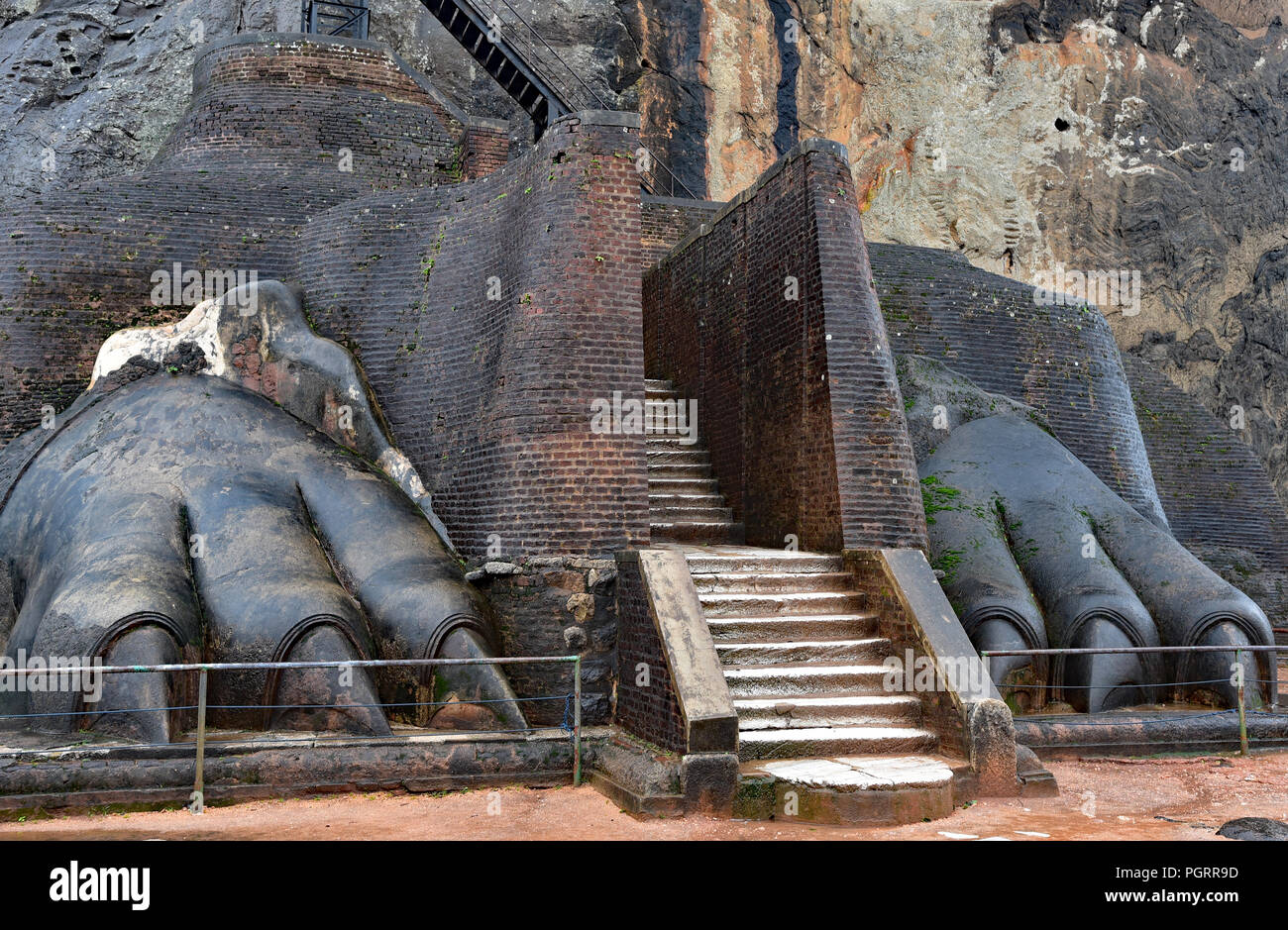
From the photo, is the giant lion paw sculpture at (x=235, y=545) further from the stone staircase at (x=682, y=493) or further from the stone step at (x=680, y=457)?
the stone step at (x=680, y=457)

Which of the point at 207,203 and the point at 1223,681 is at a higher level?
the point at 207,203

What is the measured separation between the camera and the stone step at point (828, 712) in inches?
288

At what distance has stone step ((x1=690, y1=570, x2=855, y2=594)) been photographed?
829 cm

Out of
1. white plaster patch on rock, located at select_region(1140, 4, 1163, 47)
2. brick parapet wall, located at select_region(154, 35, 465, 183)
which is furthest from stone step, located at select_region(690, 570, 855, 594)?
white plaster patch on rock, located at select_region(1140, 4, 1163, 47)

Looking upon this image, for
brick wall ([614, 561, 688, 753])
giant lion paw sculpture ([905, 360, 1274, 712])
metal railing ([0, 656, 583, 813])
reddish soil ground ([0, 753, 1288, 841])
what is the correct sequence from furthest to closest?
1. giant lion paw sculpture ([905, 360, 1274, 712])
2. brick wall ([614, 561, 688, 753])
3. metal railing ([0, 656, 583, 813])
4. reddish soil ground ([0, 753, 1288, 841])

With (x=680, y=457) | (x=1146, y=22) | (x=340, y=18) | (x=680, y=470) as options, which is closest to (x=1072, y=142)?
(x=1146, y=22)

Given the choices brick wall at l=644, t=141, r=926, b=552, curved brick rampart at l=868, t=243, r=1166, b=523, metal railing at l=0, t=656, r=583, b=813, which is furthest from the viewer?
curved brick rampart at l=868, t=243, r=1166, b=523

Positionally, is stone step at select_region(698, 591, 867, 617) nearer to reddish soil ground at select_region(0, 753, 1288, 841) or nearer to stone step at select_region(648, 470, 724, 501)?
reddish soil ground at select_region(0, 753, 1288, 841)

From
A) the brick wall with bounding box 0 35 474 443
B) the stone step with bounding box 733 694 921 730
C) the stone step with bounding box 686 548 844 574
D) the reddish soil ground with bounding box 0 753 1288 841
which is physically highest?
the brick wall with bounding box 0 35 474 443

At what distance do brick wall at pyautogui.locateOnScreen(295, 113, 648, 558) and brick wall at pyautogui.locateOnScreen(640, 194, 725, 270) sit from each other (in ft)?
16.2

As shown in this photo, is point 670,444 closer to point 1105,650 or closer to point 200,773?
point 1105,650

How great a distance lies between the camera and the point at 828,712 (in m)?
7.41

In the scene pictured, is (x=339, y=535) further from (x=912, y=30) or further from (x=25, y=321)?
(x=912, y=30)

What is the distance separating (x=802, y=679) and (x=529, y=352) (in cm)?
339
